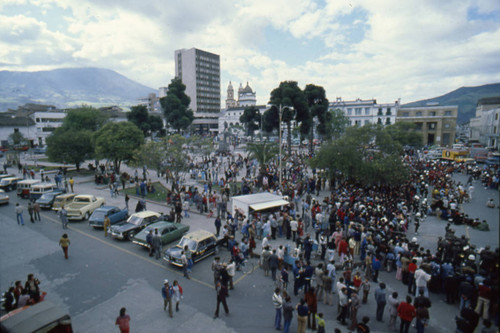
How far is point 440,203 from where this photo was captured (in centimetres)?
1969

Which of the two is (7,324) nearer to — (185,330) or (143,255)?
(185,330)

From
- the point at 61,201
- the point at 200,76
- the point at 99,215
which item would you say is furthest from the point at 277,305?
the point at 200,76

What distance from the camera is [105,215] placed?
1661cm

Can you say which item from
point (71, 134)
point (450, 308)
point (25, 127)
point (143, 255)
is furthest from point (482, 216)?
point (25, 127)

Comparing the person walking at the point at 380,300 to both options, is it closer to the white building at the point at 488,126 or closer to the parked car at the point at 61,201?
the parked car at the point at 61,201

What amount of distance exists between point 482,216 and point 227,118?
3690 inches

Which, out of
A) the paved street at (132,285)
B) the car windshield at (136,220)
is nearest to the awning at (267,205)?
the paved street at (132,285)

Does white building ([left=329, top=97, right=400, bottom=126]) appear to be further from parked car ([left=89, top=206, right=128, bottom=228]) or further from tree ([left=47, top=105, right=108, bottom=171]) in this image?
parked car ([left=89, top=206, right=128, bottom=228])

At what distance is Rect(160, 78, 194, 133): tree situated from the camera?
61.2 m

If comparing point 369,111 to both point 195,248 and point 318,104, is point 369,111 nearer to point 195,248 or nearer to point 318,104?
point 318,104

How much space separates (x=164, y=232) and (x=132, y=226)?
2307 mm

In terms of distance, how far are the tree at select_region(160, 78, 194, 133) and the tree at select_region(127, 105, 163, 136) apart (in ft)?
18.9

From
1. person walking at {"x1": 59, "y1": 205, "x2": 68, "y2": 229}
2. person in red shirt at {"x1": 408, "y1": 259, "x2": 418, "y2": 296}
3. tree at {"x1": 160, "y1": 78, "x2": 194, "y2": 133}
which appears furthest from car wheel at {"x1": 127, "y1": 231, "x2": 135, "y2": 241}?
tree at {"x1": 160, "y1": 78, "x2": 194, "y2": 133}

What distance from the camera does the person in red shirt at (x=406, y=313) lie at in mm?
7883
